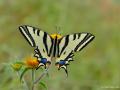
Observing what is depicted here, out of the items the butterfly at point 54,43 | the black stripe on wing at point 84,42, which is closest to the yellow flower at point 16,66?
the butterfly at point 54,43

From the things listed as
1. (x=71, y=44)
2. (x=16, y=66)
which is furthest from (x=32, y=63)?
(x=71, y=44)

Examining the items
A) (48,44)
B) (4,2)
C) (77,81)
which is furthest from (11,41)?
(48,44)

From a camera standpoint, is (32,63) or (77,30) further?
(77,30)

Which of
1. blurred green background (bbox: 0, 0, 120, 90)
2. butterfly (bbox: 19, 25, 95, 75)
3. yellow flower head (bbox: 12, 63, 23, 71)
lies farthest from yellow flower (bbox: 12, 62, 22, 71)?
blurred green background (bbox: 0, 0, 120, 90)

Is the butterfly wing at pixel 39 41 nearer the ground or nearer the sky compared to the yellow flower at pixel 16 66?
nearer the sky

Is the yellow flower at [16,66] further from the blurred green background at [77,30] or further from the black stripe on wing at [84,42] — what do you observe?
the blurred green background at [77,30]

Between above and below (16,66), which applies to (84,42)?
above

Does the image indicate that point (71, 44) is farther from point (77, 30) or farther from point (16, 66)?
point (77, 30)
